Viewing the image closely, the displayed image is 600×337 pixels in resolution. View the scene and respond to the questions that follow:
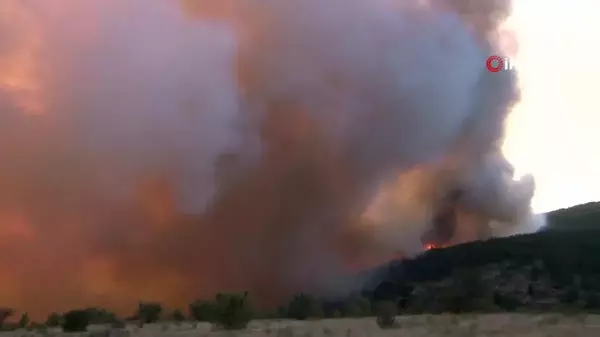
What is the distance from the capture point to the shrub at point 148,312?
53.8m

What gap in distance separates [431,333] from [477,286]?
43.5 meters

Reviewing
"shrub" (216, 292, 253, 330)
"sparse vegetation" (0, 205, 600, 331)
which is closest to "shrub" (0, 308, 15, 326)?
"sparse vegetation" (0, 205, 600, 331)

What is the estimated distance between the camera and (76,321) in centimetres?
4541

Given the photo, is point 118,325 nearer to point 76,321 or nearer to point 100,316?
point 76,321

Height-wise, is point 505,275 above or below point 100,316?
above

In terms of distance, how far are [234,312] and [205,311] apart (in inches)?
343

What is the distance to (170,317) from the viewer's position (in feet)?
192

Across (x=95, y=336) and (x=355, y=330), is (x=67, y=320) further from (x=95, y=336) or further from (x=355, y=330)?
(x=355, y=330)

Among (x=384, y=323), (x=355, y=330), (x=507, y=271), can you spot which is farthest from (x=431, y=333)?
(x=507, y=271)

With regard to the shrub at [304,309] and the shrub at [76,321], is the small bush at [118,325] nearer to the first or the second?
the shrub at [76,321]

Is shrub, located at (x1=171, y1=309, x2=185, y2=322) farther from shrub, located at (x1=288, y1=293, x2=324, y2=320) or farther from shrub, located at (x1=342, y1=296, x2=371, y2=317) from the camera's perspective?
shrub, located at (x1=342, y1=296, x2=371, y2=317)

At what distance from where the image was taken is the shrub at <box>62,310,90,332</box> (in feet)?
148

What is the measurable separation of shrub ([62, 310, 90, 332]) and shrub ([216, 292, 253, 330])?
31.0 ft

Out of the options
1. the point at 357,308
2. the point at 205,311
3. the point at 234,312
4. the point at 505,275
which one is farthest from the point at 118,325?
the point at 505,275
